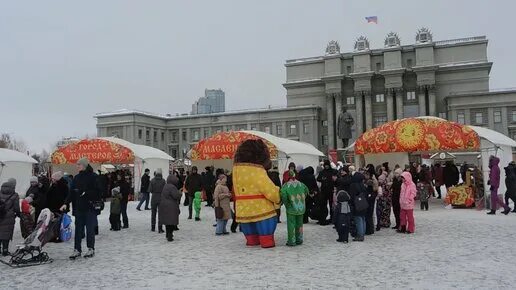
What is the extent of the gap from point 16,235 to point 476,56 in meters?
66.7

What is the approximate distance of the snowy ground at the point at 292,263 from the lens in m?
6.48

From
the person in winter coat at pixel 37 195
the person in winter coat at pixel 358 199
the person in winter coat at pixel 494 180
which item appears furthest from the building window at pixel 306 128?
the person in winter coat at pixel 37 195

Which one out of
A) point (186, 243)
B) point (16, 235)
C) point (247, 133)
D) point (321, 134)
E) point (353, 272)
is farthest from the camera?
point (321, 134)

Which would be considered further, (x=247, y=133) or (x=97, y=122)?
(x=97, y=122)

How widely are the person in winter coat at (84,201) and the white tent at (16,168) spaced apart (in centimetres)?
1651

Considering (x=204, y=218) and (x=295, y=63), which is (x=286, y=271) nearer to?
(x=204, y=218)

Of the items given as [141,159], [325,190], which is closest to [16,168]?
[141,159]

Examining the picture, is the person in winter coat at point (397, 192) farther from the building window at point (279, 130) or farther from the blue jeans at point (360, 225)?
the building window at point (279, 130)

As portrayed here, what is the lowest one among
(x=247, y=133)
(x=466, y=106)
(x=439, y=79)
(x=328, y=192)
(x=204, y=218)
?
(x=204, y=218)

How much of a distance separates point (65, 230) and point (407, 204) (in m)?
8.48

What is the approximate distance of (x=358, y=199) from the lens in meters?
10.1

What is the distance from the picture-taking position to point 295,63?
74250 mm

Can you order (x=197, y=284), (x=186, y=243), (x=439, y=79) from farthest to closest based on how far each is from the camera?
(x=439, y=79)
(x=186, y=243)
(x=197, y=284)

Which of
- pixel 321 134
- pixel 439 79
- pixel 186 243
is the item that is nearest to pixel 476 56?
pixel 439 79
